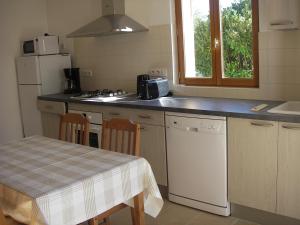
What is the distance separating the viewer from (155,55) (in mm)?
3793

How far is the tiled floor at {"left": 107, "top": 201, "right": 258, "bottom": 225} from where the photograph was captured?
9.22 ft

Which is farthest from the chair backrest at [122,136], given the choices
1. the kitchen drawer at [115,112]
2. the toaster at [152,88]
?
the toaster at [152,88]

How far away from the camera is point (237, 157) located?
269 centimetres

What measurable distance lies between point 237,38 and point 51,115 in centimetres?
236

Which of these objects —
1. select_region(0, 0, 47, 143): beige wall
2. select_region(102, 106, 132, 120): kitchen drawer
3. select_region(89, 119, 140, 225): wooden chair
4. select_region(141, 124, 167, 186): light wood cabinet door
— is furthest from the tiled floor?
select_region(0, 0, 47, 143): beige wall

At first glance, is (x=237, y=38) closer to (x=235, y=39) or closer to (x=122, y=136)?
(x=235, y=39)

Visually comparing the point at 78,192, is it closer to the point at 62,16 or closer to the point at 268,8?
the point at 268,8

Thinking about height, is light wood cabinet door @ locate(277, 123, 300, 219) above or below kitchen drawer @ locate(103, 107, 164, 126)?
below

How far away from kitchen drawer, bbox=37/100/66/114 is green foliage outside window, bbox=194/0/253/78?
5.56ft

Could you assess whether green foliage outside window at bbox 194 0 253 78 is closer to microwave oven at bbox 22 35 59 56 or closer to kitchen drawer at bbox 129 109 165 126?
kitchen drawer at bbox 129 109 165 126

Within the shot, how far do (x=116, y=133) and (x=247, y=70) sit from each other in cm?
146

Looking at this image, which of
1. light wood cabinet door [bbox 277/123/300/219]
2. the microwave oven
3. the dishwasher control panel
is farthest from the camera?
the microwave oven

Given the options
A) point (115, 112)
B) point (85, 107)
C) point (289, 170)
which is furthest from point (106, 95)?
point (289, 170)

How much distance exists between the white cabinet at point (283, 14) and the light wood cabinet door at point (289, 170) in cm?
75
